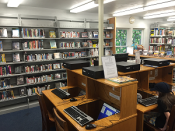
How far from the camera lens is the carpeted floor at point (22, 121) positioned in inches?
124

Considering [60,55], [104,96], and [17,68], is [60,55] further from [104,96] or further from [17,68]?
[104,96]

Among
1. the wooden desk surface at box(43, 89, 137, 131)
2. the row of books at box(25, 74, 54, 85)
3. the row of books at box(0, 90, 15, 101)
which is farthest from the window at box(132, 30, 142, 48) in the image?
the row of books at box(0, 90, 15, 101)

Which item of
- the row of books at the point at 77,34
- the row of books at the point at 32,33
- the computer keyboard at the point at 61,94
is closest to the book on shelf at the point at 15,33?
the row of books at the point at 32,33

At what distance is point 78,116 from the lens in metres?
1.86

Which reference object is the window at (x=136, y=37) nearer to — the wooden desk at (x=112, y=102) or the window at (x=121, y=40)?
the window at (x=121, y=40)

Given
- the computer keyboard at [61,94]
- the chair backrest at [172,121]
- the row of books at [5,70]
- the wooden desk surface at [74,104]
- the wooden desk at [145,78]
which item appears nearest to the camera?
the wooden desk surface at [74,104]

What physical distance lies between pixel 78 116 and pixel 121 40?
226 inches

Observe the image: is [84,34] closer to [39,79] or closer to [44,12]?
[44,12]

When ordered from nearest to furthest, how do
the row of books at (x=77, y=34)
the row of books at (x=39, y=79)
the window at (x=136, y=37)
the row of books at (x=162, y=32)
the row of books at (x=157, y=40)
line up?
the row of books at (x=39, y=79) → the row of books at (x=77, y=34) → the row of books at (x=162, y=32) → the row of books at (x=157, y=40) → the window at (x=136, y=37)

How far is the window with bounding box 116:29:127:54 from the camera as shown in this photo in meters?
6.88

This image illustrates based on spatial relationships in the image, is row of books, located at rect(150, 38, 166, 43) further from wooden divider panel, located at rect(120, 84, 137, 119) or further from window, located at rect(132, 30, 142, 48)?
wooden divider panel, located at rect(120, 84, 137, 119)

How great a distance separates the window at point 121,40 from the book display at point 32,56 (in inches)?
88.7

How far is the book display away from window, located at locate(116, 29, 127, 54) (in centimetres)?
225

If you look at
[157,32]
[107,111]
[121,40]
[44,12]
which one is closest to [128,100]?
[107,111]
